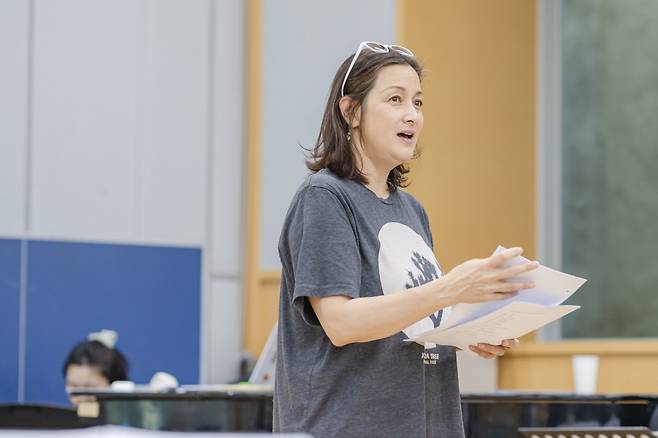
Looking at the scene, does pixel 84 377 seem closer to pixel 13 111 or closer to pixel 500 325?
pixel 13 111

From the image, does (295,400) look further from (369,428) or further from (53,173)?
(53,173)

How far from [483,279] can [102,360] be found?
3772mm

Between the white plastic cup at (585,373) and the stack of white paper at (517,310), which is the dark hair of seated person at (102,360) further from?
the stack of white paper at (517,310)

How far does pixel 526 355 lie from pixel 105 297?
7.40 feet

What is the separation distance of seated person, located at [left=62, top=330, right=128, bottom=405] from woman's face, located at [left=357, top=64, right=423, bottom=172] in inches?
135

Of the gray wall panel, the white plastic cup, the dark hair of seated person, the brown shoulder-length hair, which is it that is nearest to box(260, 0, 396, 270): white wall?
the gray wall panel

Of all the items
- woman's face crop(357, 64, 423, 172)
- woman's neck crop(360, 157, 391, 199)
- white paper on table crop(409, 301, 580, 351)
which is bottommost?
white paper on table crop(409, 301, 580, 351)

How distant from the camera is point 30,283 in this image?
629 cm

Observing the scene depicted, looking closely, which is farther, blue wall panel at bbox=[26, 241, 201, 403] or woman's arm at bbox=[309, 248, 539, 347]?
blue wall panel at bbox=[26, 241, 201, 403]

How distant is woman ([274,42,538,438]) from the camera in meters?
1.99

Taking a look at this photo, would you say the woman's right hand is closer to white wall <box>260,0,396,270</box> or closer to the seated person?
the seated person

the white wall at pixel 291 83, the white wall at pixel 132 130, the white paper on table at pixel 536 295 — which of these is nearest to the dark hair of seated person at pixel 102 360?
the white wall at pixel 132 130

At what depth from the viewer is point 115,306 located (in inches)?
262

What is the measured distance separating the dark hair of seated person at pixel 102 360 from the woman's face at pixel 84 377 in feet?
0.05
